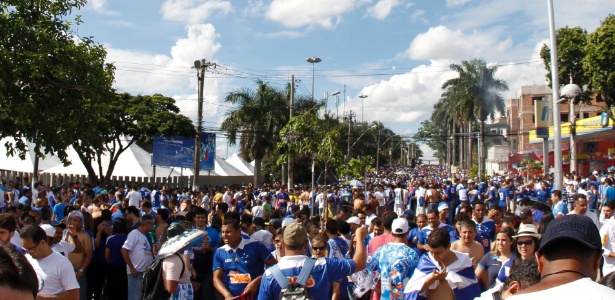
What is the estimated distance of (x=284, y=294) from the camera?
465cm

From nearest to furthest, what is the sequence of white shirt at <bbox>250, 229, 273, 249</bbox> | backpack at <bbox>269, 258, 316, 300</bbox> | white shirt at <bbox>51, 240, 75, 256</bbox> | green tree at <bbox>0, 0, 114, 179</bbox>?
backpack at <bbox>269, 258, 316, 300</bbox>, white shirt at <bbox>51, 240, 75, 256</bbox>, white shirt at <bbox>250, 229, 273, 249</bbox>, green tree at <bbox>0, 0, 114, 179</bbox>

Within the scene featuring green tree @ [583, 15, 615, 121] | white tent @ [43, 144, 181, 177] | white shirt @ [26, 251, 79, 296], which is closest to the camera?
white shirt @ [26, 251, 79, 296]

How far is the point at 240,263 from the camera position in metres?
6.19

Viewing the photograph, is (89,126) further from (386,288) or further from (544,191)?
(544,191)

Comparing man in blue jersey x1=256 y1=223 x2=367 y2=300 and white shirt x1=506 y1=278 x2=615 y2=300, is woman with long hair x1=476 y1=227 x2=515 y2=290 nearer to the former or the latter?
man in blue jersey x1=256 y1=223 x2=367 y2=300

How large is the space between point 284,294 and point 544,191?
17790 mm

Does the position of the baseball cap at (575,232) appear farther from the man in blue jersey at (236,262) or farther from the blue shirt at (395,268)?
the man in blue jersey at (236,262)

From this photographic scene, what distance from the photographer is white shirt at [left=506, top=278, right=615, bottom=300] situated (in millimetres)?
2203

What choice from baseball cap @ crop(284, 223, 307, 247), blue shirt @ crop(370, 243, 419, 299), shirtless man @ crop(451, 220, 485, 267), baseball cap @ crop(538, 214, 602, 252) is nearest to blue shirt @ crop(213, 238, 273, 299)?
blue shirt @ crop(370, 243, 419, 299)

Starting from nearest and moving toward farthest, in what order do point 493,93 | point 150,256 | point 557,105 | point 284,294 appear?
point 284,294 → point 150,256 → point 557,105 → point 493,93

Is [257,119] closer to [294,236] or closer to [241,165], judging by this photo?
[241,165]

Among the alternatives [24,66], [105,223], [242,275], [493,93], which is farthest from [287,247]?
[493,93]

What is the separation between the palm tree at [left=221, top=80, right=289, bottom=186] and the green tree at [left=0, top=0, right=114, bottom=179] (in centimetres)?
2697

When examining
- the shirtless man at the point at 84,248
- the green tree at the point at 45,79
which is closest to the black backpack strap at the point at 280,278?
the shirtless man at the point at 84,248
